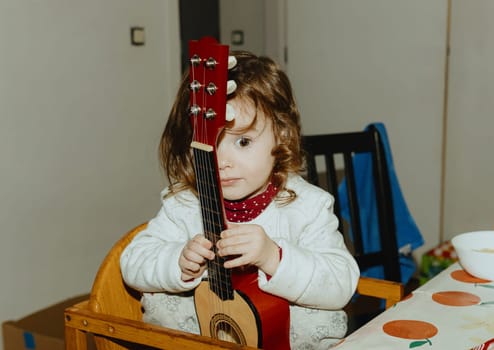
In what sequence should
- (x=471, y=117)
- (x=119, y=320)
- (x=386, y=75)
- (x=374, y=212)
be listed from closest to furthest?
1. (x=119, y=320)
2. (x=374, y=212)
3. (x=471, y=117)
4. (x=386, y=75)

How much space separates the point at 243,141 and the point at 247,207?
5.3 inches

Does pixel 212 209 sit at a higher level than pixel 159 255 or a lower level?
higher

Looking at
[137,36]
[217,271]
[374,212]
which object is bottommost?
[374,212]

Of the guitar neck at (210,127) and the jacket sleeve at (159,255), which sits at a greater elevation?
the guitar neck at (210,127)

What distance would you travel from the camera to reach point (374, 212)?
7.04 feet

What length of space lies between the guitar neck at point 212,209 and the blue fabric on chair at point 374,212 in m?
1.05

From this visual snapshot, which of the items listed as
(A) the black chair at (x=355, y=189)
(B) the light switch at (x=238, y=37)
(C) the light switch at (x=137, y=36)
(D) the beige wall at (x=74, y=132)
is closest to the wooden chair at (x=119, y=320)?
(A) the black chair at (x=355, y=189)

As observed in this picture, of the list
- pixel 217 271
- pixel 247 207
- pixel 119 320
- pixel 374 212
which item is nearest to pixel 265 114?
pixel 247 207

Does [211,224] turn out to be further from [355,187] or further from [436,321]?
[355,187]

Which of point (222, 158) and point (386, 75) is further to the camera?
point (386, 75)

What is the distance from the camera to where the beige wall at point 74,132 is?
2.24 meters

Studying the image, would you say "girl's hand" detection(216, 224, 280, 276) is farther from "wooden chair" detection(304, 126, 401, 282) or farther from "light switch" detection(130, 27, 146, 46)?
"light switch" detection(130, 27, 146, 46)

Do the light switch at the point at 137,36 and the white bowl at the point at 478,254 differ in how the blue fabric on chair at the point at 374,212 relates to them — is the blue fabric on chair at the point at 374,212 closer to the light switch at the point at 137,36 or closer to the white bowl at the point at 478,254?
the white bowl at the point at 478,254

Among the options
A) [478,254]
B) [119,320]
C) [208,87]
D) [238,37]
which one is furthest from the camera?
[238,37]
